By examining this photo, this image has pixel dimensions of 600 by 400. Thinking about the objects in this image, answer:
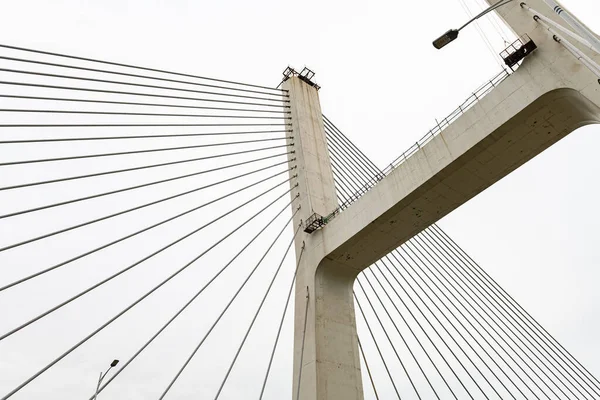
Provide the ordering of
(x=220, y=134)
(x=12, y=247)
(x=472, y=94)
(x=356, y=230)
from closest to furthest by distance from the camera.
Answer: (x=12, y=247) → (x=472, y=94) → (x=356, y=230) → (x=220, y=134)

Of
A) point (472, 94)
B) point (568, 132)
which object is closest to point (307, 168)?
point (472, 94)

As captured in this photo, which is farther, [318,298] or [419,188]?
[318,298]

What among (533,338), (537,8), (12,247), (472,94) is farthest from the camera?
(533,338)

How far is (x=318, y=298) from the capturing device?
10391mm

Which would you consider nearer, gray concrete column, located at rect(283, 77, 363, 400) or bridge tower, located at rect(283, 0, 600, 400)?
bridge tower, located at rect(283, 0, 600, 400)

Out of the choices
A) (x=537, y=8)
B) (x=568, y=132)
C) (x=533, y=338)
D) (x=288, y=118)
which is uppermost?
(x=288, y=118)

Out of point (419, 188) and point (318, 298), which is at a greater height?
point (419, 188)

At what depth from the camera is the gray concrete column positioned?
9203 mm

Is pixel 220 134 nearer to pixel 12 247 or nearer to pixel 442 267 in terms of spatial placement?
pixel 12 247

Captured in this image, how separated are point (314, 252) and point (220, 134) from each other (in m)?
4.48

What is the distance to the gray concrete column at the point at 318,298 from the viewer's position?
9.20 meters

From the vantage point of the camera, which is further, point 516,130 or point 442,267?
point 442,267

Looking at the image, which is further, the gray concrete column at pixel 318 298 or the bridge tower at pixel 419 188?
the gray concrete column at pixel 318 298

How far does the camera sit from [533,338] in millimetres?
11922
